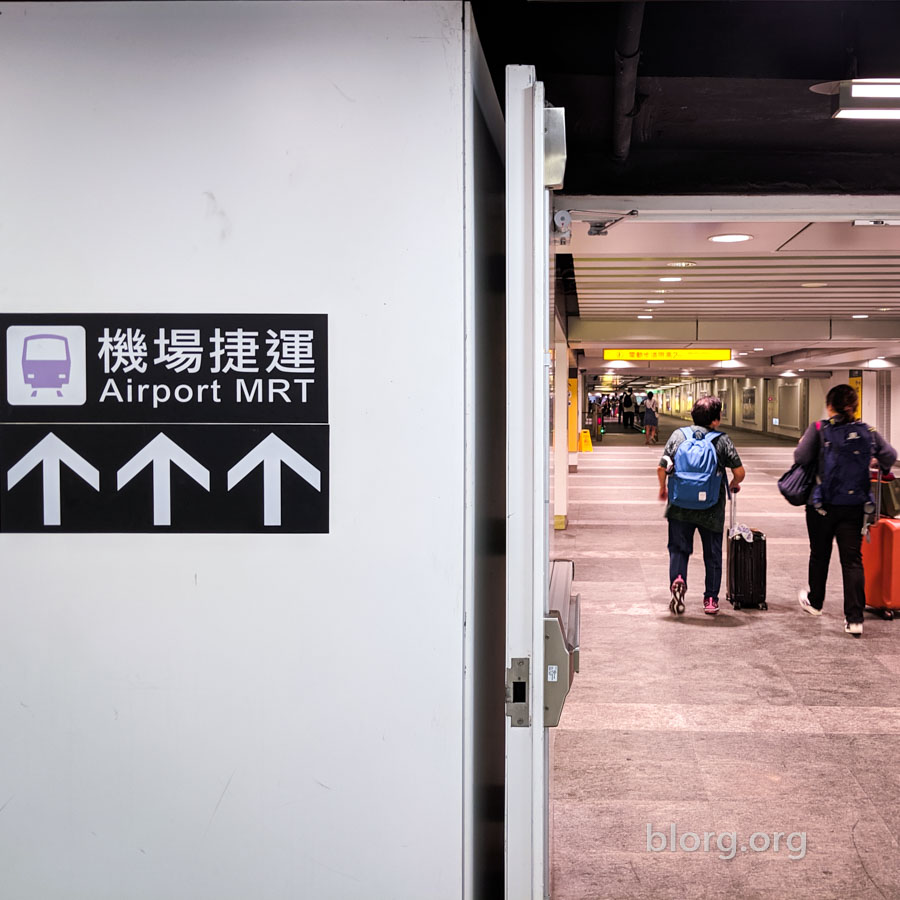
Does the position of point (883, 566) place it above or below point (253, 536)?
below

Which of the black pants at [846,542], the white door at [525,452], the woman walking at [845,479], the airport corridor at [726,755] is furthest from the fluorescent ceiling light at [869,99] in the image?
the black pants at [846,542]

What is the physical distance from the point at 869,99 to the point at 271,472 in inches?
102

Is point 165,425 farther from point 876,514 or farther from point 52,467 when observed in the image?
point 876,514

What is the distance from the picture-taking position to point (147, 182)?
185 cm

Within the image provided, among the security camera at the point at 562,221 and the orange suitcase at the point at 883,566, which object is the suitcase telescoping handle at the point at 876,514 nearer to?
the orange suitcase at the point at 883,566

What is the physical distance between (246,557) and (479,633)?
→ 607 millimetres

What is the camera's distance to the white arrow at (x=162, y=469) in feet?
6.14

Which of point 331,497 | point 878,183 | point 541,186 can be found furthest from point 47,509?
point 878,183

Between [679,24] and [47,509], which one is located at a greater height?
[679,24]

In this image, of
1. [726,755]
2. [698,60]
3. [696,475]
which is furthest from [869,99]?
[696,475]

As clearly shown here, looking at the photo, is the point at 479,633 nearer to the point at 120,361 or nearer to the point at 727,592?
the point at 120,361

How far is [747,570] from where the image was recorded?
24.6ft

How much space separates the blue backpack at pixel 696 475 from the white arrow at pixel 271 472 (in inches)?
213

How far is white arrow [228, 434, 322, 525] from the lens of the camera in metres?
1.87
